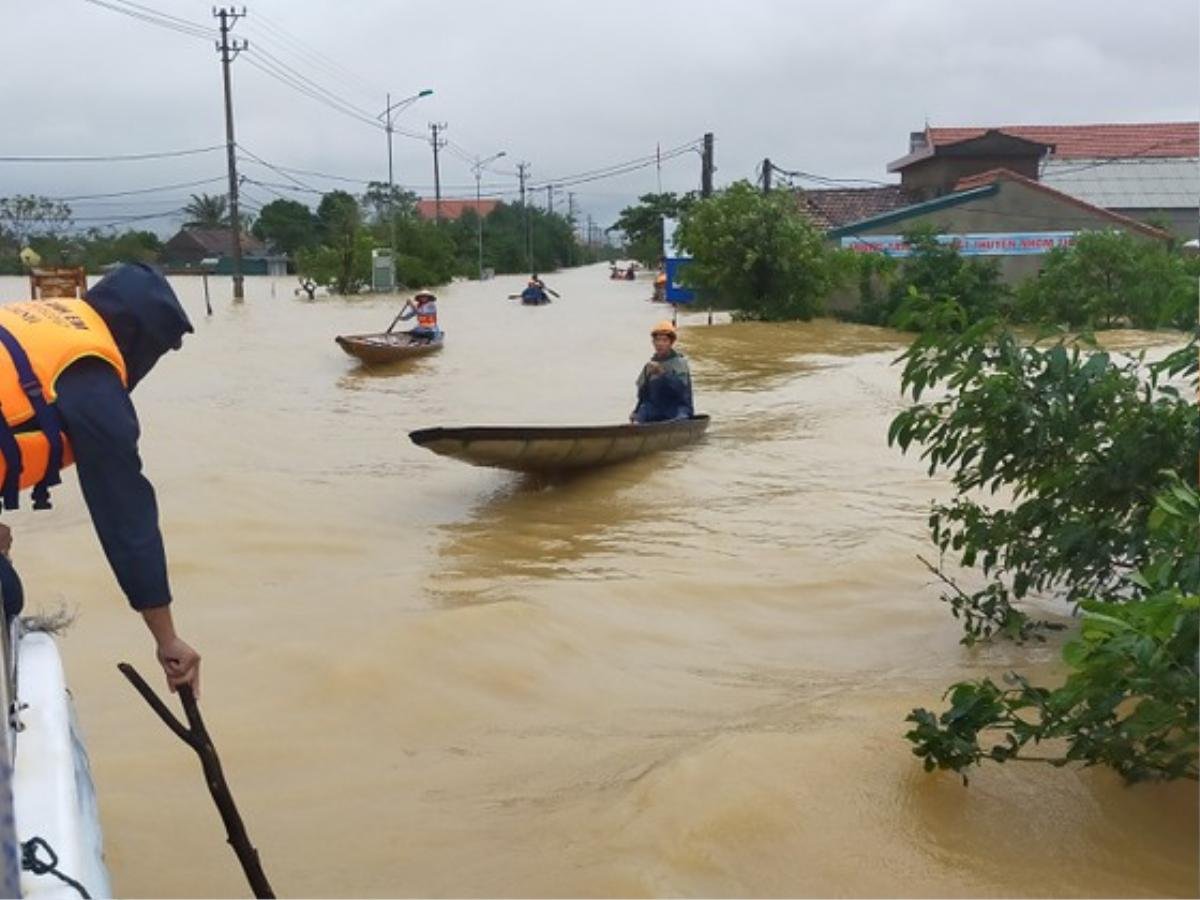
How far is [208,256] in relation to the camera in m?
76.2

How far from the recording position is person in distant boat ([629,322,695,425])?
11.4 m

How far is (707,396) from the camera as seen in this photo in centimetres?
1748

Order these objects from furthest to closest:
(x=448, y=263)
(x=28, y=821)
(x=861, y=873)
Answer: (x=448, y=263) → (x=861, y=873) → (x=28, y=821)

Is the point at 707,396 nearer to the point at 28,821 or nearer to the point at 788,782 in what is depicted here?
the point at 788,782

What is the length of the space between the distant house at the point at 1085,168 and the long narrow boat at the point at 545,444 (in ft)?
90.6

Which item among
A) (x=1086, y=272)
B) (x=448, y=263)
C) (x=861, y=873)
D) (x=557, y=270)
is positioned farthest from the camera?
(x=557, y=270)

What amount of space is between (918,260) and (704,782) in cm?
2629

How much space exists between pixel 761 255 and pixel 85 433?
26810 millimetres

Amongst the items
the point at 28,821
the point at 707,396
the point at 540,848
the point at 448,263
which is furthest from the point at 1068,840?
the point at 448,263

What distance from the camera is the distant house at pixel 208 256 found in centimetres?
7500

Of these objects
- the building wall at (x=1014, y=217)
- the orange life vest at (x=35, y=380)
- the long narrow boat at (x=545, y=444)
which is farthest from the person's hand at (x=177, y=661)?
the building wall at (x=1014, y=217)

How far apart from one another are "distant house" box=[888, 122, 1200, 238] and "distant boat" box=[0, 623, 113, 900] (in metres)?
34.9

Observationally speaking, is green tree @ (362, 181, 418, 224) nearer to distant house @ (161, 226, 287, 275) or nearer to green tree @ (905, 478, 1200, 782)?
distant house @ (161, 226, 287, 275)

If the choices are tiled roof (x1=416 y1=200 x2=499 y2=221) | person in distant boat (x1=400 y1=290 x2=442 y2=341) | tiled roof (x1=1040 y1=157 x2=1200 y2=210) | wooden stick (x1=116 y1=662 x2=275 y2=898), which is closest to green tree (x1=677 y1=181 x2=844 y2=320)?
person in distant boat (x1=400 y1=290 x2=442 y2=341)
